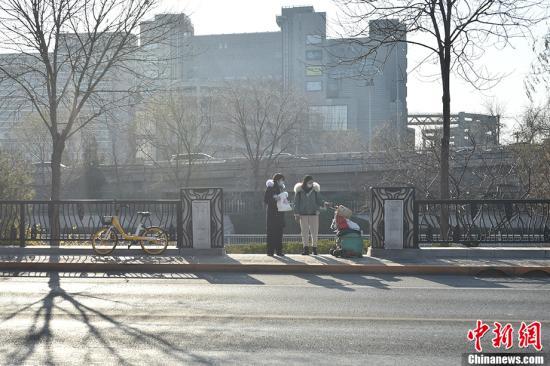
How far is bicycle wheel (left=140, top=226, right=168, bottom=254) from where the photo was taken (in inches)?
594

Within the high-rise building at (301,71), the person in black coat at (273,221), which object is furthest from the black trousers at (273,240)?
the high-rise building at (301,71)

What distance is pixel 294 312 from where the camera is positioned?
29.9 ft

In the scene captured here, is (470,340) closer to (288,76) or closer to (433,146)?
(433,146)

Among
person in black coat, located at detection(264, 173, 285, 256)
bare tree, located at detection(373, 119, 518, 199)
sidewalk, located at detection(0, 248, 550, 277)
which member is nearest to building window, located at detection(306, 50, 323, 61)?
bare tree, located at detection(373, 119, 518, 199)

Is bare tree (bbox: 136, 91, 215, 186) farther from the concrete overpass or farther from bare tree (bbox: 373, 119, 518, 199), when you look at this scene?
bare tree (bbox: 373, 119, 518, 199)

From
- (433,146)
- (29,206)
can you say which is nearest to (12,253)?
(29,206)

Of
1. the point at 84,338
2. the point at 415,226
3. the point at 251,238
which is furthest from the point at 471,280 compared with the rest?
the point at 251,238

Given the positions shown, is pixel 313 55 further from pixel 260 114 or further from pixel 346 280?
pixel 346 280

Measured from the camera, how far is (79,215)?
1608cm

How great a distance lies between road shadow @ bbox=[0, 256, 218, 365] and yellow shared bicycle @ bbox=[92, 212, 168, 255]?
4.96m

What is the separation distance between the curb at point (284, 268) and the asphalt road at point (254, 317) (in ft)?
1.53

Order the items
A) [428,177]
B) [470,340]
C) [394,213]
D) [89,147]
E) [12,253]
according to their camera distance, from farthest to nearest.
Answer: [89,147], [428,177], [12,253], [394,213], [470,340]

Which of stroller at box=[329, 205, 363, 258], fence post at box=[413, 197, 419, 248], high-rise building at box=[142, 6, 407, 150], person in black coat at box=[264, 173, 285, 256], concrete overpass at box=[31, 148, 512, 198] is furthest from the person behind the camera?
high-rise building at box=[142, 6, 407, 150]

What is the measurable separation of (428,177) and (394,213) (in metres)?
15.4
